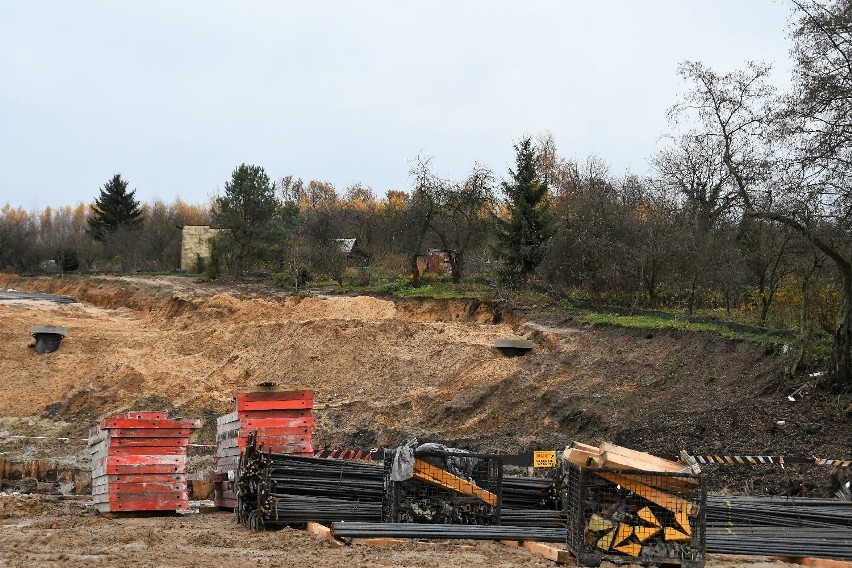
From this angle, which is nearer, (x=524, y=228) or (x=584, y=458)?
(x=584, y=458)

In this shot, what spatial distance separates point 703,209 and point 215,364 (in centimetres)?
1705

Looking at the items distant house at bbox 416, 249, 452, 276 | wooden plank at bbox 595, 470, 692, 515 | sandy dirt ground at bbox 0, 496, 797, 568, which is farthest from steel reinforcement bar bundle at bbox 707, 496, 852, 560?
distant house at bbox 416, 249, 452, 276

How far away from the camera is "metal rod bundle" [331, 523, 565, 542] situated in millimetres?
12258

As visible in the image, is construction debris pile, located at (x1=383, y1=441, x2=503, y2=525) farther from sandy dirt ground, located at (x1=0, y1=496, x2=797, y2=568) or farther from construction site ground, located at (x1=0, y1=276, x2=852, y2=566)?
construction site ground, located at (x1=0, y1=276, x2=852, y2=566)

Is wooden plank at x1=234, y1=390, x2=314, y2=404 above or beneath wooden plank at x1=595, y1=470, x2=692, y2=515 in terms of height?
above

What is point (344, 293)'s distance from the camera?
4481cm

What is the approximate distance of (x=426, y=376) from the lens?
30.9 m

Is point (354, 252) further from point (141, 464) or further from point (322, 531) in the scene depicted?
point (322, 531)

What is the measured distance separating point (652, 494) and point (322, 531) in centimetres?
453

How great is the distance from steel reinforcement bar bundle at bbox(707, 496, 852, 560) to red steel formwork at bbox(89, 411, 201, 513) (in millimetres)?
8149

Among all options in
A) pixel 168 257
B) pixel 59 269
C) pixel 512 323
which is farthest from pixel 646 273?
pixel 59 269

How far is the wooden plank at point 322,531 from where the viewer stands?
1232 centimetres

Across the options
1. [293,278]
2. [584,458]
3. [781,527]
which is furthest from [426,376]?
[584,458]

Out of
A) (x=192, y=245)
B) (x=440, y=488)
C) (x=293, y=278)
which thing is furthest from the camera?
(x=192, y=245)
